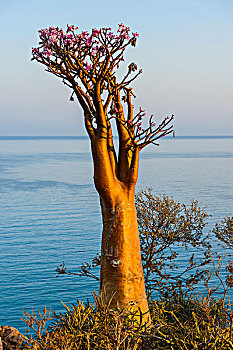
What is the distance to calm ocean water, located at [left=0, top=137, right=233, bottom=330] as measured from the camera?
32.5 meters

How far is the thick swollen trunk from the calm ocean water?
16.7 metres

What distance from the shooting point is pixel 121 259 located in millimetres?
13180

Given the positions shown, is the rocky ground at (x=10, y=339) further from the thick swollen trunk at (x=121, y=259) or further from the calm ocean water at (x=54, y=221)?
the calm ocean water at (x=54, y=221)

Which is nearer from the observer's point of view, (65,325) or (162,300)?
(65,325)

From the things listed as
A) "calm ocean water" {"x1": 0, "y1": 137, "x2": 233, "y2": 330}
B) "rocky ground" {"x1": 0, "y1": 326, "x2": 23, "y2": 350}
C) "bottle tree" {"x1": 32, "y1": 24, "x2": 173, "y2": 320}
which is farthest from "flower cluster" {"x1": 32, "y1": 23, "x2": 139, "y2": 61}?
"calm ocean water" {"x1": 0, "y1": 137, "x2": 233, "y2": 330}

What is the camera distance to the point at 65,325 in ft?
40.5

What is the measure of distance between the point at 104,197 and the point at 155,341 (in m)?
4.46

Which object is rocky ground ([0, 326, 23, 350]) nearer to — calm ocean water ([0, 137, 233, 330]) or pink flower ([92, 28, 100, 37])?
pink flower ([92, 28, 100, 37])

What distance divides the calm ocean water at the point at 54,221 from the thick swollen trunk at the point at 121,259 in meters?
16.7

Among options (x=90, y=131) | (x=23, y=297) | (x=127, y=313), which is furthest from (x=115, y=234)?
(x=23, y=297)

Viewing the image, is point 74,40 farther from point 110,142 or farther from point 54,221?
point 54,221

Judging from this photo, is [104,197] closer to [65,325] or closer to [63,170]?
[65,325]

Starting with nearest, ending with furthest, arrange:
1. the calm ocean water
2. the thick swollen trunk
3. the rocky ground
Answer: the rocky ground → the thick swollen trunk → the calm ocean water

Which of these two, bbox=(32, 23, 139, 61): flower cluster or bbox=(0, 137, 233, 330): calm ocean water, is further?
bbox=(0, 137, 233, 330): calm ocean water
